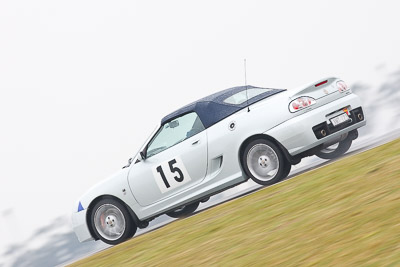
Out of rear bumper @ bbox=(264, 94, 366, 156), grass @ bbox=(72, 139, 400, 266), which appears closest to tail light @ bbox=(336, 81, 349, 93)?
rear bumper @ bbox=(264, 94, 366, 156)

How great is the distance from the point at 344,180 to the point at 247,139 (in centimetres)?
231

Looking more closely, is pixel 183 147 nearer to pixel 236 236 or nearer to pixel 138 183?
pixel 138 183

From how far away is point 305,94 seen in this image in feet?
37.3

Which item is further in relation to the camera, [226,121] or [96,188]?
[96,188]

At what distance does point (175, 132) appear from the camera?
12.4 m

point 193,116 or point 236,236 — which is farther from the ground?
point 193,116

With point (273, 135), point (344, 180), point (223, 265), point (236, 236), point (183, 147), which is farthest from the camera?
point (183, 147)

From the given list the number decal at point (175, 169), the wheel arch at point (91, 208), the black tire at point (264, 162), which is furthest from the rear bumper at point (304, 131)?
the wheel arch at point (91, 208)

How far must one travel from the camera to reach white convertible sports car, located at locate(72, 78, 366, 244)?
37.2ft

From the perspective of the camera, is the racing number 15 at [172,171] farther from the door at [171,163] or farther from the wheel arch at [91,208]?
the wheel arch at [91,208]

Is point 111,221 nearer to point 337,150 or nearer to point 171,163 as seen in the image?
point 171,163

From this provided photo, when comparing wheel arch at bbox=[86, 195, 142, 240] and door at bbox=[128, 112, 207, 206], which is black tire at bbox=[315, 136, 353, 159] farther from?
wheel arch at bbox=[86, 195, 142, 240]

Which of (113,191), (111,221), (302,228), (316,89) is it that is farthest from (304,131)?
(302,228)

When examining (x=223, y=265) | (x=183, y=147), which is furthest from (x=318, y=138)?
(x=223, y=265)
